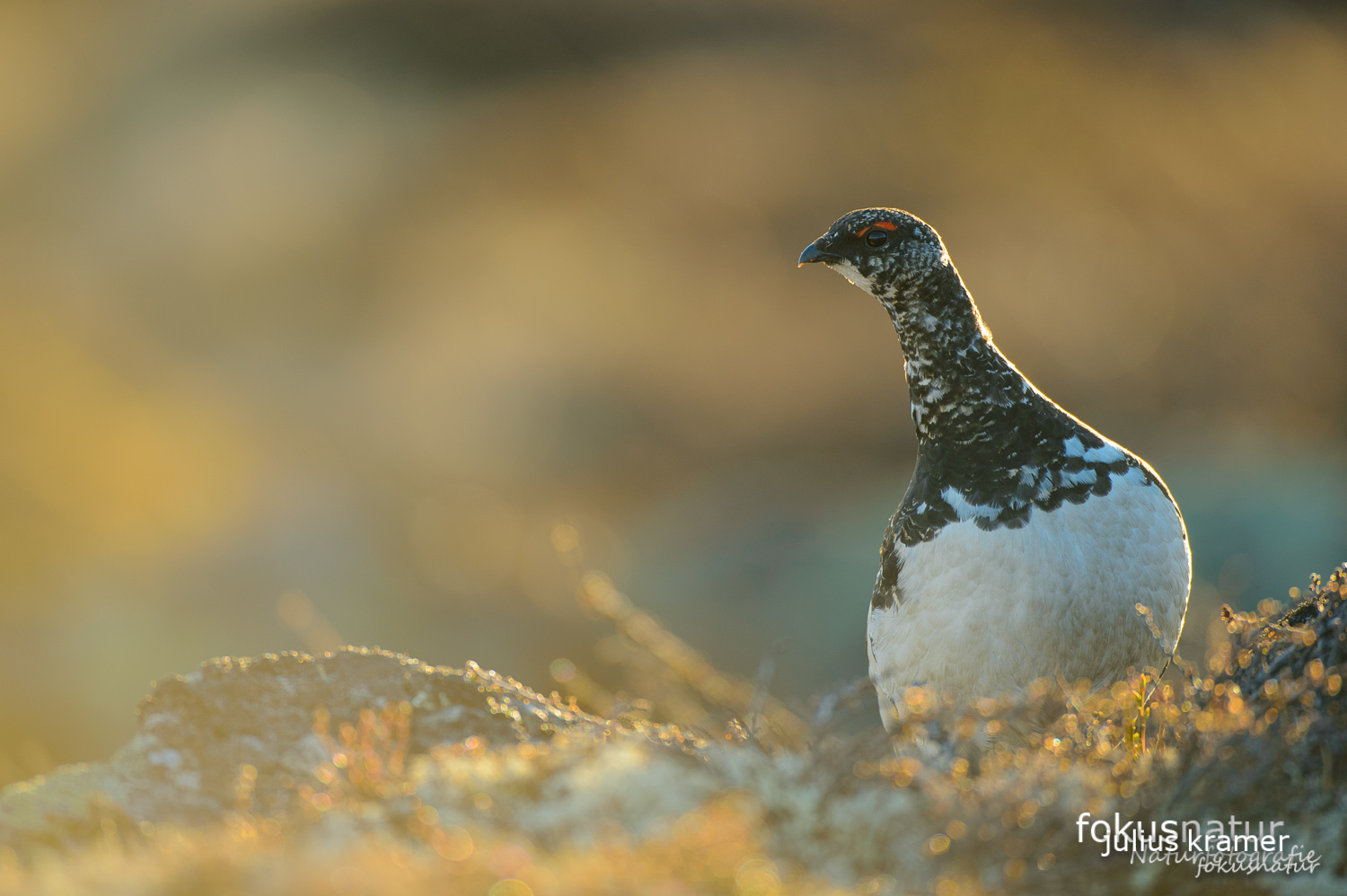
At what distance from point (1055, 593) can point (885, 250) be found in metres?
1.50

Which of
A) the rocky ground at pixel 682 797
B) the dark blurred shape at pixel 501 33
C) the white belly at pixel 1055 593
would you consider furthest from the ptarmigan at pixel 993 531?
the dark blurred shape at pixel 501 33

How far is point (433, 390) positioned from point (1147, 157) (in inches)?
676

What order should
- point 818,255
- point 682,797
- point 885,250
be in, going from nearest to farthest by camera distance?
point 682,797 < point 885,250 < point 818,255

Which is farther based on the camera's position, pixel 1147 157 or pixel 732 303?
pixel 1147 157

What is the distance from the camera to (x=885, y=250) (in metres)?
4.49

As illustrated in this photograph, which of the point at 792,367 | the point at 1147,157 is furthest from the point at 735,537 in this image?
the point at 1147,157

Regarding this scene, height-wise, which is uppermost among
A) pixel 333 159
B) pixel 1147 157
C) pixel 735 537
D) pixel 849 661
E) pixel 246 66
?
pixel 246 66

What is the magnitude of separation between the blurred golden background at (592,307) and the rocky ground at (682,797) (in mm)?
4821

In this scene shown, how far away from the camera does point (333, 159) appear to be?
32156 millimetres

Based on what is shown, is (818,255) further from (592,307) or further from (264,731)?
(592,307)

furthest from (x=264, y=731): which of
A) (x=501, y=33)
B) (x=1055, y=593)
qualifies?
(x=501, y=33)

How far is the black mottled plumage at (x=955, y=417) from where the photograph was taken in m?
4.05

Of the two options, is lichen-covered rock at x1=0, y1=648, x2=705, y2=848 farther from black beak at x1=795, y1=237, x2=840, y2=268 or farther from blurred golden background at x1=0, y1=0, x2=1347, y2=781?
blurred golden background at x1=0, y1=0, x2=1347, y2=781

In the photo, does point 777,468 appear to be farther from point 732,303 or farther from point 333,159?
point 333,159
